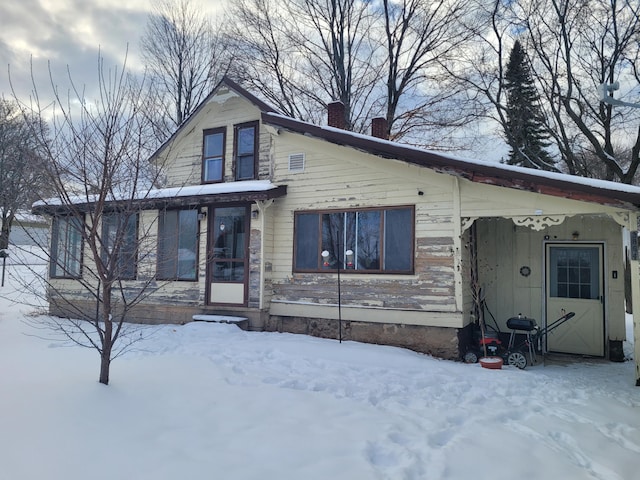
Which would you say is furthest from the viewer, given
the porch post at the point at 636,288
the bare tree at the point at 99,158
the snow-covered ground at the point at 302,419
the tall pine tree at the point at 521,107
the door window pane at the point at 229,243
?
the tall pine tree at the point at 521,107

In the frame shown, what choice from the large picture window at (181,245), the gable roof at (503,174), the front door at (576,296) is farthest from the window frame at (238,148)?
the front door at (576,296)

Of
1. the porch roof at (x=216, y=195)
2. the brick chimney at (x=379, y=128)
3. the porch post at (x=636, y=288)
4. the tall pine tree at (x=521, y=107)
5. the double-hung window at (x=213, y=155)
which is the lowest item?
the porch post at (x=636, y=288)

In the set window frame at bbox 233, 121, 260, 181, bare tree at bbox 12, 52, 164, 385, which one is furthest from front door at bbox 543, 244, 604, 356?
bare tree at bbox 12, 52, 164, 385

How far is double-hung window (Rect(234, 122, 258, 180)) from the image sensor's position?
36.3 feet

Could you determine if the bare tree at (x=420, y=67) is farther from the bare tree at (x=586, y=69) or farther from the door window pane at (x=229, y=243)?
the door window pane at (x=229, y=243)

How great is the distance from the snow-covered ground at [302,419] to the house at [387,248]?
163cm

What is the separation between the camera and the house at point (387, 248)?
7.77m

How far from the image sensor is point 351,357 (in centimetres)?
709

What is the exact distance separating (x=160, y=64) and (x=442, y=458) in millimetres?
26417

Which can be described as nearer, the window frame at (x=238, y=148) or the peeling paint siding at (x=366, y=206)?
the peeling paint siding at (x=366, y=206)

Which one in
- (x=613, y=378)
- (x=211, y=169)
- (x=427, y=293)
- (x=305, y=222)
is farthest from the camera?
(x=211, y=169)

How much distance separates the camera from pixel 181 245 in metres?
10.5

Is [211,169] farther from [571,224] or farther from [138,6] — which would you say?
[571,224]

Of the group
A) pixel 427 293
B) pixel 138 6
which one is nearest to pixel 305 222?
pixel 427 293
